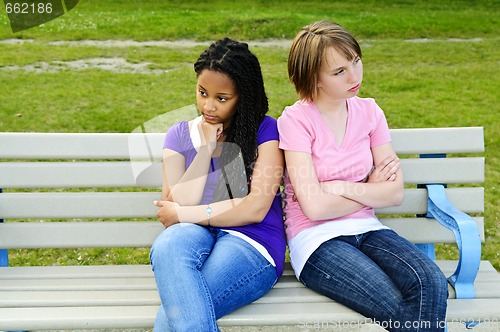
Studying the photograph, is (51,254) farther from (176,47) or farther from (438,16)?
(438,16)

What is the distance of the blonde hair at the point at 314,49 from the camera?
2.76 m

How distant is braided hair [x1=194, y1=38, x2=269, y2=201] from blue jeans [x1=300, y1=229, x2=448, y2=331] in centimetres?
47

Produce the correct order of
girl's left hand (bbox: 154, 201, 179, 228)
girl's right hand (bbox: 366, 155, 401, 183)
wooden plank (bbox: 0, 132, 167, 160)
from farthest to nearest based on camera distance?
wooden plank (bbox: 0, 132, 167, 160) → girl's right hand (bbox: 366, 155, 401, 183) → girl's left hand (bbox: 154, 201, 179, 228)

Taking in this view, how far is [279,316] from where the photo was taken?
99.6 inches

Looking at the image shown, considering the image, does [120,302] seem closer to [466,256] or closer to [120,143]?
[120,143]

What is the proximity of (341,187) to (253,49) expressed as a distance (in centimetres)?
923

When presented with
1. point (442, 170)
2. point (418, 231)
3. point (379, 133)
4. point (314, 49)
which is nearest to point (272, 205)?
point (379, 133)

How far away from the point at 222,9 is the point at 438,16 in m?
5.33

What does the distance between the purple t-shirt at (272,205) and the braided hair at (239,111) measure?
0.03 meters

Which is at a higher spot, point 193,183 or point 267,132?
point 267,132

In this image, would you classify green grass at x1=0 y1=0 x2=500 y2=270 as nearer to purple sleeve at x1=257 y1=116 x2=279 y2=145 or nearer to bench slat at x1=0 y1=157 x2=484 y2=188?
bench slat at x1=0 y1=157 x2=484 y2=188

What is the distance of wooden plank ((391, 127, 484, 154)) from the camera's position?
3.19 meters

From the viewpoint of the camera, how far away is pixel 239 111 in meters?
2.81

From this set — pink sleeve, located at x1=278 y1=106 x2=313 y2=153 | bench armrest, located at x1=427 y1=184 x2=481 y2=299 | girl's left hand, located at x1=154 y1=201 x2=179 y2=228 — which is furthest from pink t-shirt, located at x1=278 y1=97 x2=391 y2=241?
girl's left hand, located at x1=154 y1=201 x2=179 y2=228
